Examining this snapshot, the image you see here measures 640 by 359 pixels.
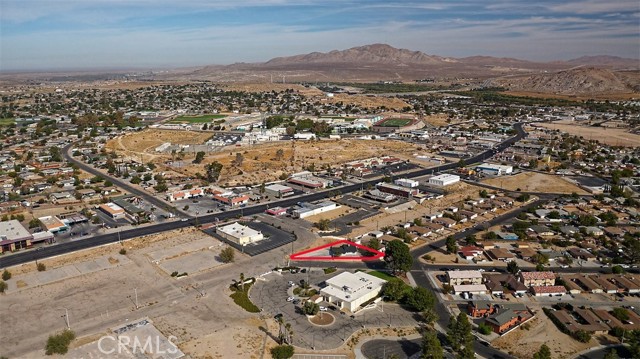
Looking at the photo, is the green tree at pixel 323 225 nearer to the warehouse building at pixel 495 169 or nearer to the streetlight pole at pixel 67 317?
the streetlight pole at pixel 67 317

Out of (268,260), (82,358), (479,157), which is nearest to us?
(82,358)

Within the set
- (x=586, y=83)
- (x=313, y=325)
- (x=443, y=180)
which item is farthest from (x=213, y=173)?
(x=586, y=83)

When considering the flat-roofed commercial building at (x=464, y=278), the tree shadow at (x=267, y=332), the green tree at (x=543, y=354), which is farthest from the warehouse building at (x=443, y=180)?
the tree shadow at (x=267, y=332)

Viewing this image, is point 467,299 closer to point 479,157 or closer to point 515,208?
point 515,208

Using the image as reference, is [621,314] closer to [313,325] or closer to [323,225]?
[313,325]

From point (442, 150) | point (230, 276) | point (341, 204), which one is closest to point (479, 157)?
point (442, 150)

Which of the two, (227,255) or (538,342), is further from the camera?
(227,255)
